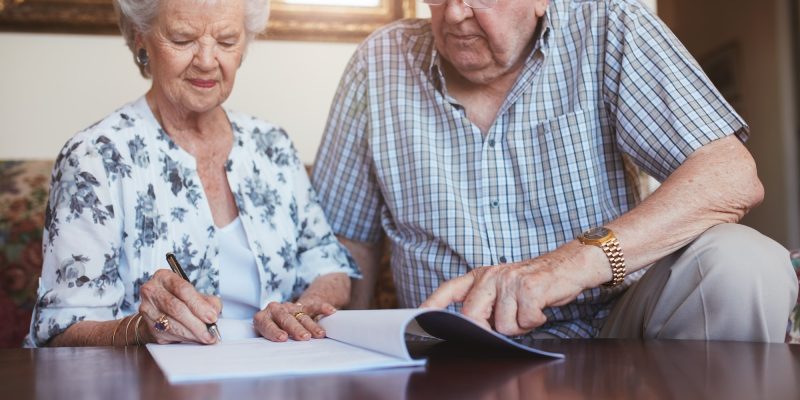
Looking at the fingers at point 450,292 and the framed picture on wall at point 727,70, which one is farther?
the framed picture on wall at point 727,70

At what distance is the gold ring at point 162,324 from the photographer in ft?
4.13

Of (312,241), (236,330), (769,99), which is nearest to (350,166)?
(312,241)

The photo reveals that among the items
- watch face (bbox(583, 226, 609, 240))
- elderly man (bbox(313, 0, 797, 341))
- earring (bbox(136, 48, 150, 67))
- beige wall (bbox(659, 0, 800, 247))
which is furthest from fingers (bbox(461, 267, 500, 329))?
beige wall (bbox(659, 0, 800, 247))

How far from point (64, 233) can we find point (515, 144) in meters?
0.90

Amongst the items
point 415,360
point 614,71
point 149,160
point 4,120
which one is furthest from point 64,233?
point 614,71

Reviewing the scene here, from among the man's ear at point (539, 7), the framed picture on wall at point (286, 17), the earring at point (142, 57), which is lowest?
the earring at point (142, 57)

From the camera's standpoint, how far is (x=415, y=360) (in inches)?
38.3

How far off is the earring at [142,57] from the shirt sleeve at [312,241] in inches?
14.9

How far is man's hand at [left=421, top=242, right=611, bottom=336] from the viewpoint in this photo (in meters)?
1.22

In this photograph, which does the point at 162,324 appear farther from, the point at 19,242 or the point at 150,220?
the point at 19,242

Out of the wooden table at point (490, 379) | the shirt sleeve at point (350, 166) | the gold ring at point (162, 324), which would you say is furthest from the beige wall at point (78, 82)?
the wooden table at point (490, 379)

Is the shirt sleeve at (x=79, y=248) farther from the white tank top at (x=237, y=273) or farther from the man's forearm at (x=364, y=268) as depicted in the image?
the man's forearm at (x=364, y=268)

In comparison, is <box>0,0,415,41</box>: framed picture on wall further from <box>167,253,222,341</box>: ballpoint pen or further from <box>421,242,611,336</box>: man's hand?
<box>421,242,611,336</box>: man's hand

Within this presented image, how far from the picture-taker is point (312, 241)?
1913mm
